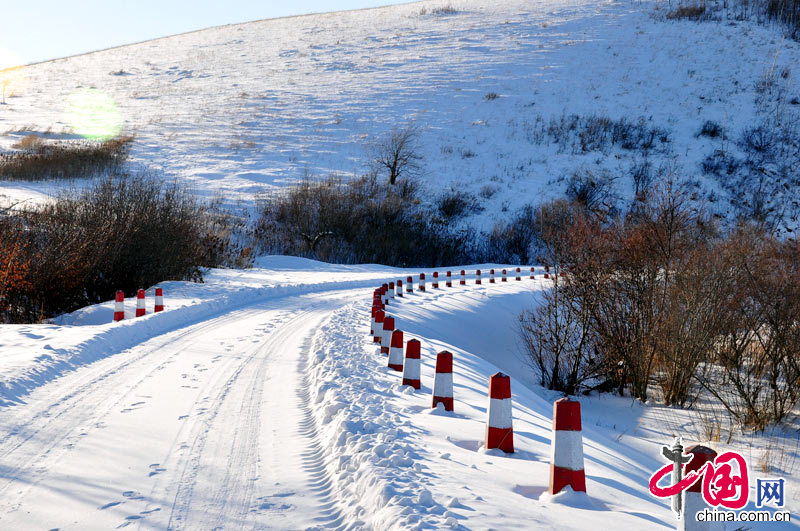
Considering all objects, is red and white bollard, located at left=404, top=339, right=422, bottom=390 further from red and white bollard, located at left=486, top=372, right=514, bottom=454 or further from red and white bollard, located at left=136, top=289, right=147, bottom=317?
red and white bollard, located at left=136, top=289, right=147, bottom=317

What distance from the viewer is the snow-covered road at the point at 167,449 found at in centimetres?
430

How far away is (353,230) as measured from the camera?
40844 millimetres

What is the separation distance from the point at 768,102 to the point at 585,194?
22.4 metres

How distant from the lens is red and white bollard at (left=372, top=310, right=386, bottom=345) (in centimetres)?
1157

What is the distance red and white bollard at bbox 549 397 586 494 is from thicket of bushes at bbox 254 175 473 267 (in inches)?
1370

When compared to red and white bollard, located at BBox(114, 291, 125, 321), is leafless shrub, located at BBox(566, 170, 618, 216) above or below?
above

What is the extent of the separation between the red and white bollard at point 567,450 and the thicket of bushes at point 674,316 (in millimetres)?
7890

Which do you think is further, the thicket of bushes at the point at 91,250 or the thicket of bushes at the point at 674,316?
the thicket of bushes at the point at 91,250

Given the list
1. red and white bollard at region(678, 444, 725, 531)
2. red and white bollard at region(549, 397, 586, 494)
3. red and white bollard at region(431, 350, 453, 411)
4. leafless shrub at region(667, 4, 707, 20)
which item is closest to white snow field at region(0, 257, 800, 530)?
red and white bollard at region(549, 397, 586, 494)

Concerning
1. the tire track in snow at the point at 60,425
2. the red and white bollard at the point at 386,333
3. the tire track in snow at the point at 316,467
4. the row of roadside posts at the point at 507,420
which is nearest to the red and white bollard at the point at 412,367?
the row of roadside posts at the point at 507,420

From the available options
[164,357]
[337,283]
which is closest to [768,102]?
[337,283]

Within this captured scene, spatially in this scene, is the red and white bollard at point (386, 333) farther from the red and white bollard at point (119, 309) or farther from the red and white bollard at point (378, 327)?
the red and white bollard at point (119, 309)

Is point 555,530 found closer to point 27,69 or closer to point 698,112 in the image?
point 698,112

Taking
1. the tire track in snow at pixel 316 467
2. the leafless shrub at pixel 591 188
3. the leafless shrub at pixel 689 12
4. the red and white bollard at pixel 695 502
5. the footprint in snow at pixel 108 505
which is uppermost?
the leafless shrub at pixel 689 12
